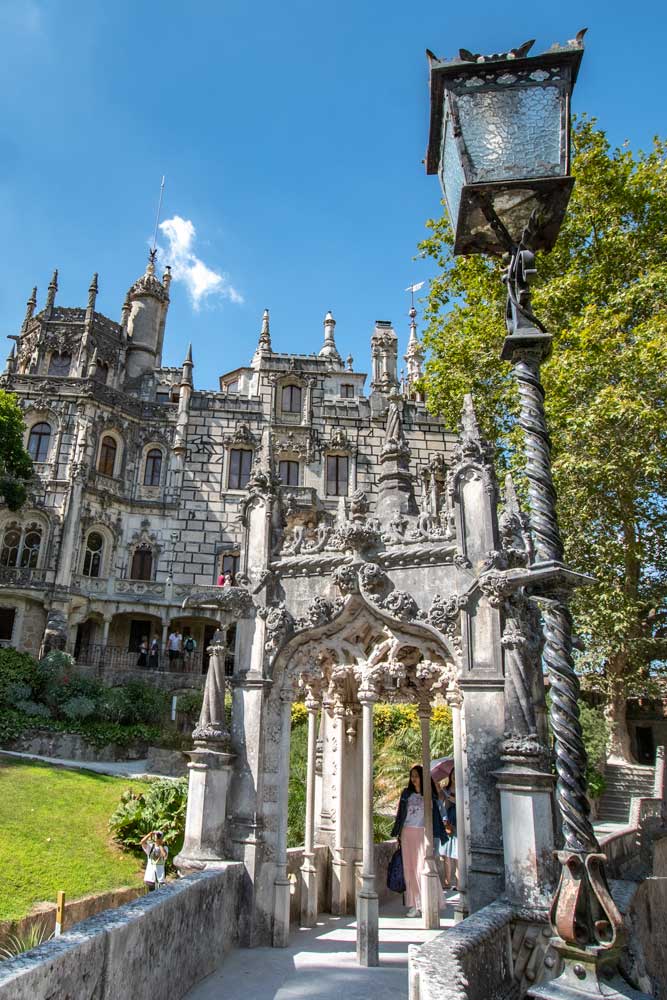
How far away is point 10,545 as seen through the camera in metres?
33.0

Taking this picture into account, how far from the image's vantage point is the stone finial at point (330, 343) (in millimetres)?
40062

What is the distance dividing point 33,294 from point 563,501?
37521 millimetres

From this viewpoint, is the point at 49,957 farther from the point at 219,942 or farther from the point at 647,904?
the point at 647,904

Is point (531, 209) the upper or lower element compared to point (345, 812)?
upper

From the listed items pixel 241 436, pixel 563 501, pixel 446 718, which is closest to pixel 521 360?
pixel 563 501

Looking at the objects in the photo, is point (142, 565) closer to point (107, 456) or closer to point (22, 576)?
point (22, 576)

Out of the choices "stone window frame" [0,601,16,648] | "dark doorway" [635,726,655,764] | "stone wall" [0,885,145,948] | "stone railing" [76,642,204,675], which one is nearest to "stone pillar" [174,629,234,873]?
"stone wall" [0,885,145,948]

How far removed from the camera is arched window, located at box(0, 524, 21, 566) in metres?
32.7

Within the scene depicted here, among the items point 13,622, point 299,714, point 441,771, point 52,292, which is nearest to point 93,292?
point 52,292

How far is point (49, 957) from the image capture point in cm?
433

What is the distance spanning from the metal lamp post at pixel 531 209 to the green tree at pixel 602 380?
38.5 ft

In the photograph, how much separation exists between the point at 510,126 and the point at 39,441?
111ft

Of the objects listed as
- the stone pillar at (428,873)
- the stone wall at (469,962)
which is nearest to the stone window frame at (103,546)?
Result: the stone pillar at (428,873)

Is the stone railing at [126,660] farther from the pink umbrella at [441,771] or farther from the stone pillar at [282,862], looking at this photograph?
the stone pillar at [282,862]
